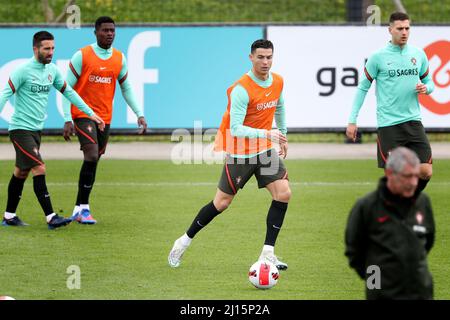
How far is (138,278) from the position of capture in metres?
10.1

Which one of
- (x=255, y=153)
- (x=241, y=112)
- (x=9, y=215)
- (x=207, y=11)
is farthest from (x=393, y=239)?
(x=207, y=11)

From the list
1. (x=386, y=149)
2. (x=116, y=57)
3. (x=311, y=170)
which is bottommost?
(x=311, y=170)

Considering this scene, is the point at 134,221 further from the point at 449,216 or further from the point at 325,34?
the point at 325,34

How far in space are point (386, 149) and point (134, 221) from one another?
340 centimetres

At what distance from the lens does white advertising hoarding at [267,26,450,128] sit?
67.1ft

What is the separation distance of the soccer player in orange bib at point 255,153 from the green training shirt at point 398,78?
5.93 feet

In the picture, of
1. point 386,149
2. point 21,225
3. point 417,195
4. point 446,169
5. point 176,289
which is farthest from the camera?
point 446,169

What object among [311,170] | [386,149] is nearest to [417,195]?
[386,149]

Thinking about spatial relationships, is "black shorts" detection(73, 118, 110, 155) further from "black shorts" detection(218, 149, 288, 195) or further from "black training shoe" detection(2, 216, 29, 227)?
"black shorts" detection(218, 149, 288, 195)

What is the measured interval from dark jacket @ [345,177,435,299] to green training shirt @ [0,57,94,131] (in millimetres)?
6665

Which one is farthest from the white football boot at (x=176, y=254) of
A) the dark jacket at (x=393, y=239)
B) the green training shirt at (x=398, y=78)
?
the dark jacket at (x=393, y=239)

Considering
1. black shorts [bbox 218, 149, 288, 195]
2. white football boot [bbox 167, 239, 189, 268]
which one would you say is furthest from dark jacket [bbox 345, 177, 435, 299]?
white football boot [bbox 167, 239, 189, 268]

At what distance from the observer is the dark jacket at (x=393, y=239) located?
21.6ft

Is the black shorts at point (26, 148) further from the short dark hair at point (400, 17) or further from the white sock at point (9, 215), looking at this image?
the short dark hair at point (400, 17)
